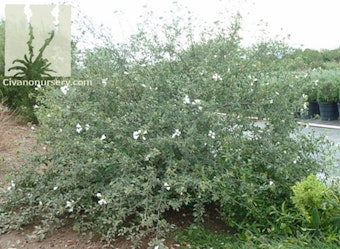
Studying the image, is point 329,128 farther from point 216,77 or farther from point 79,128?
point 79,128

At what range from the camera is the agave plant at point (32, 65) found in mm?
7137

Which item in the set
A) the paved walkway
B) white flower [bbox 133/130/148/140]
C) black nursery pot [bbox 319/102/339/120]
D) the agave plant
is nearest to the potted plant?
black nursery pot [bbox 319/102/339/120]

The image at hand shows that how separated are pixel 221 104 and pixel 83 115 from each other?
37.0 inches

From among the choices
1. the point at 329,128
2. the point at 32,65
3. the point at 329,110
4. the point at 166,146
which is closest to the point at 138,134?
the point at 166,146

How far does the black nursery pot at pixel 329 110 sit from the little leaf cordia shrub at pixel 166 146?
6.42 m

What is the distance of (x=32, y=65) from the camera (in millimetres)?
7129

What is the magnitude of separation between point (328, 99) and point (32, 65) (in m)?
5.93

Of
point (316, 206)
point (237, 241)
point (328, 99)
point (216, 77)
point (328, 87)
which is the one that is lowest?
point (237, 241)

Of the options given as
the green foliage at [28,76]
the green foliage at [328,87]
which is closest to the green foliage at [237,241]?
the green foliage at [28,76]

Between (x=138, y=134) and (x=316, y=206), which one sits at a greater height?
(x=138, y=134)

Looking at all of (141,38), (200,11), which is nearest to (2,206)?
(141,38)

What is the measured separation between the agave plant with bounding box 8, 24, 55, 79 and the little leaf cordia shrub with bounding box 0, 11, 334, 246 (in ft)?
13.3

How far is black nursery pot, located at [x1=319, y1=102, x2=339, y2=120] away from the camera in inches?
366

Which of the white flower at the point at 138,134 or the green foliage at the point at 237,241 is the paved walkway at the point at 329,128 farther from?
the white flower at the point at 138,134
